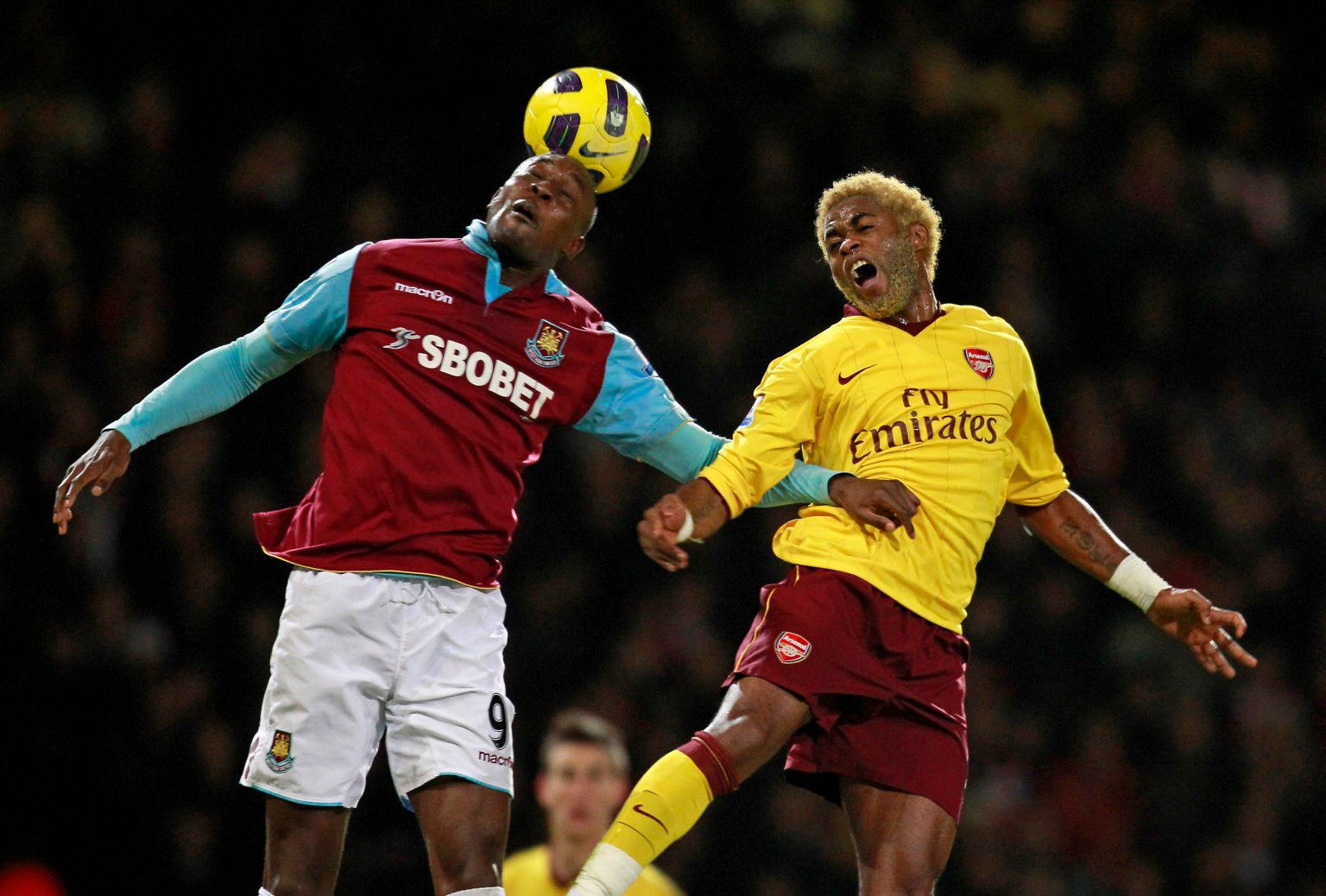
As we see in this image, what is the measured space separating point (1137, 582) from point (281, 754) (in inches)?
93.6

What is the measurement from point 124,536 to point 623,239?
3261 mm

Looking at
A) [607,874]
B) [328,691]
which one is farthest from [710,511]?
[328,691]

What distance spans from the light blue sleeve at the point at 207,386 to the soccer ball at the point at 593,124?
0.89 m

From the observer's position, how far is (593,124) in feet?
13.8

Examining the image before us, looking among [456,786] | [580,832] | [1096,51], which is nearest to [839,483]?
[456,786]

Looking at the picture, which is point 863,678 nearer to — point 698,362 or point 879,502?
point 879,502

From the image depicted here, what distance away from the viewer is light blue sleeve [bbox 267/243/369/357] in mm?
3961

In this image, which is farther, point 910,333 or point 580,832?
point 580,832

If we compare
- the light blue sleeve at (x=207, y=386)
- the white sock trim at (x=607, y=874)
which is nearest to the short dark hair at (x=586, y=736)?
the white sock trim at (x=607, y=874)

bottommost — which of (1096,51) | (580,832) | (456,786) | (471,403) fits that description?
(580,832)

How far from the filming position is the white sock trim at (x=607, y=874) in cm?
360

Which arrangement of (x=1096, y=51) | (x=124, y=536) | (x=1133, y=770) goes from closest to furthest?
(x=124, y=536) → (x=1133, y=770) → (x=1096, y=51)

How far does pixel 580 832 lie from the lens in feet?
19.3

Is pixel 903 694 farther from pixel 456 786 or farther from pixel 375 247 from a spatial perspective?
Result: pixel 375 247
